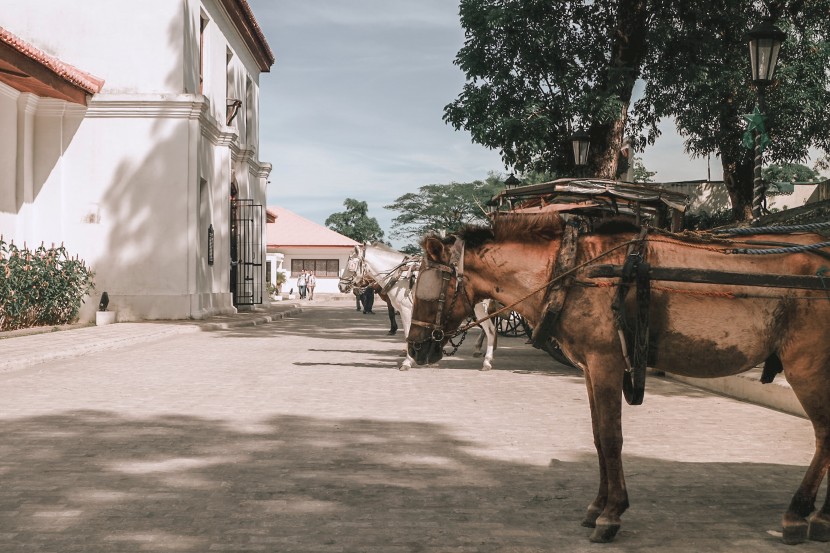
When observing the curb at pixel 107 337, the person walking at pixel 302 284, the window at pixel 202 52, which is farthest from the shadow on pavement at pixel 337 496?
the person walking at pixel 302 284

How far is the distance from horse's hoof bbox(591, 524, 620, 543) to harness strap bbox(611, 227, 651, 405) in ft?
2.29

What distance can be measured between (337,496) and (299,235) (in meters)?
59.4

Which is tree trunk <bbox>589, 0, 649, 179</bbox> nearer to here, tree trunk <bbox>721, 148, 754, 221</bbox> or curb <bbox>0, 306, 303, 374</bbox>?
tree trunk <bbox>721, 148, 754, 221</bbox>

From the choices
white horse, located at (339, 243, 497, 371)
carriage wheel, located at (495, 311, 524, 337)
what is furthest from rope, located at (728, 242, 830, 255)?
carriage wheel, located at (495, 311, 524, 337)

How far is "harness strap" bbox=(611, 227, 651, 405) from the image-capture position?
4.11 metres

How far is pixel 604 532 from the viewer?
13.1 feet

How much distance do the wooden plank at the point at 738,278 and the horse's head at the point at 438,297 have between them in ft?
3.17

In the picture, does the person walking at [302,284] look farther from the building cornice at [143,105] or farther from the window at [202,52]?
the building cornice at [143,105]

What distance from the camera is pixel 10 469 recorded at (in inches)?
218

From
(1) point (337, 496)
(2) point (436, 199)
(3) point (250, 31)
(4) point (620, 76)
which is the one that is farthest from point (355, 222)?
(1) point (337, 496)

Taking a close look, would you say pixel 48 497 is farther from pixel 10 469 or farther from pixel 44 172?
pixel 44 172

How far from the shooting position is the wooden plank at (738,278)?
411cm

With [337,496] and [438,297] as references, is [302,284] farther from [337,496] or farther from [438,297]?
[438,297]

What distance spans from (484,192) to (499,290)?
74.3 meters
